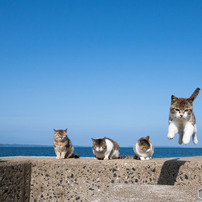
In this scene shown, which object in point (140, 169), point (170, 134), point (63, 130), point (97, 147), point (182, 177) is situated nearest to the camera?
point (170, 134)

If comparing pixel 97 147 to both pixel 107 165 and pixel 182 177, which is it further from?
pixel 182 177

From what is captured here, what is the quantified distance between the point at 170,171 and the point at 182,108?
2.52m

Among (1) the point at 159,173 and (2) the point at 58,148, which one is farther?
(2) the point at 58,148

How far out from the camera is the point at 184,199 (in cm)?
342

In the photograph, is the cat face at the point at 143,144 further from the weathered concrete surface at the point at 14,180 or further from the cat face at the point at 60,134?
the weathered concrete surface at the point at 14,180

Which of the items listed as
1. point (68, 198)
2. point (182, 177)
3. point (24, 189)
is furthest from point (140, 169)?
point (24, 189)

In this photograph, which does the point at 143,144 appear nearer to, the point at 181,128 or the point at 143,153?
the point at 143,153

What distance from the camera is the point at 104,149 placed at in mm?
6703

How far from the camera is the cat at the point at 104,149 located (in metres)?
6.68

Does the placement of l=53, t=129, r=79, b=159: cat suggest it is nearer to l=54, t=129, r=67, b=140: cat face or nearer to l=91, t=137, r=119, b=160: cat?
l=54, t=129, r=67, b=140: cat face

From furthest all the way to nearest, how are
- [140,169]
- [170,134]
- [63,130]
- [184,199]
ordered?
1. [63,130]
2. [140,169]
3. [170,134]
4. [184,199]

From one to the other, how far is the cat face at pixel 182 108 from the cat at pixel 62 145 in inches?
152

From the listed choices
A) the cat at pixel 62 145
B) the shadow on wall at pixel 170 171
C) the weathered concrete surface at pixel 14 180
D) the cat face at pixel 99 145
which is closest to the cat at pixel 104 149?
the cat face at pixel 99 145

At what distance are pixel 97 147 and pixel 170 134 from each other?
316 cm
